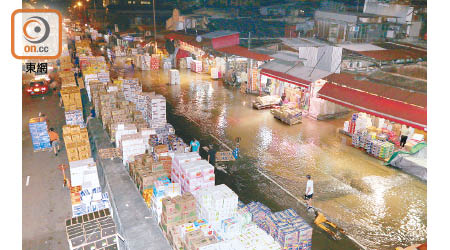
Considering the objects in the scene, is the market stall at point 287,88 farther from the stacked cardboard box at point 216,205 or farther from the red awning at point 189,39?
the stacked cardboard box at point 216,205

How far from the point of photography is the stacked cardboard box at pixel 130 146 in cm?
1127

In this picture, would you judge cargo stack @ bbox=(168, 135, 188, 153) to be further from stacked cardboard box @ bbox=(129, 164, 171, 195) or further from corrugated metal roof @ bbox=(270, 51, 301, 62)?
corrugated metal roof @ bbox=(270, 51, 301, 62)

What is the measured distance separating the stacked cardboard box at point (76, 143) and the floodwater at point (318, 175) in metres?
5.05

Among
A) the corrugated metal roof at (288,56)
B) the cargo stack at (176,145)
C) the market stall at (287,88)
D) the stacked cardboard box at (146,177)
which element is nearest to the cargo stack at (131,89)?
the cargo stack at (176,145)

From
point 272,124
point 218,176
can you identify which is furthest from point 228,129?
point 218,176

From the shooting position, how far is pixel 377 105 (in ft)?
48.0

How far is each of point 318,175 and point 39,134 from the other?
1201 cm

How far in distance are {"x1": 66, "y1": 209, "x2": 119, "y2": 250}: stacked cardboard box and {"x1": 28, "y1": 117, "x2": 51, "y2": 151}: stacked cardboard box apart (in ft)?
28.4

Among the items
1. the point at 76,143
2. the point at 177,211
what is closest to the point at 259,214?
the point at 177,211

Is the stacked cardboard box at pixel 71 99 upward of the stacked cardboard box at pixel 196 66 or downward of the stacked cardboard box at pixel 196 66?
downward

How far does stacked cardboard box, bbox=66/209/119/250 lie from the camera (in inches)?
251
